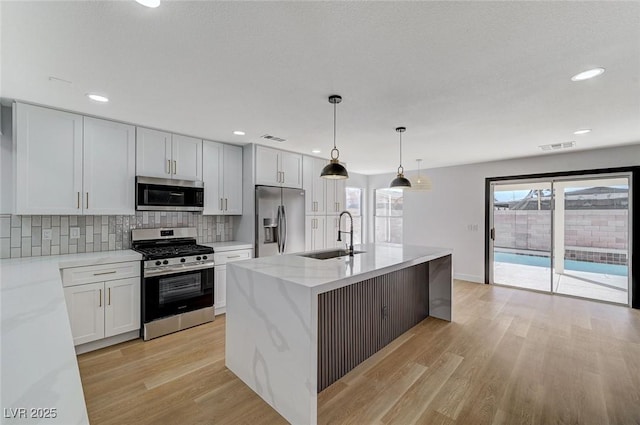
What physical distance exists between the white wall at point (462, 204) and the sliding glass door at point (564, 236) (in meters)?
0.22

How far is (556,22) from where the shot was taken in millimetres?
1496

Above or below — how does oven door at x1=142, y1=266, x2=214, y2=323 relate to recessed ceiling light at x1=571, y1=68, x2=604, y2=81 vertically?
below

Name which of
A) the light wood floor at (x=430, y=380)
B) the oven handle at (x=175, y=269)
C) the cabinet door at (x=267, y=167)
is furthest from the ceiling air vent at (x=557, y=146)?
the oven handle at (x=175, y=269)

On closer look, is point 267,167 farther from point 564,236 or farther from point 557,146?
point 564,236

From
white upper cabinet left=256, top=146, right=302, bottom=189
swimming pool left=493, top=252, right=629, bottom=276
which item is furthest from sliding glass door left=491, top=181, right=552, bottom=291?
white upper cabinet left=256, top=146, right=302, bottom=189

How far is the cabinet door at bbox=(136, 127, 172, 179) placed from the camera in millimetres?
3395

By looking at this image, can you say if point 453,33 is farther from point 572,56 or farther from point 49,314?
point 49,314

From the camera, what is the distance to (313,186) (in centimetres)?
516

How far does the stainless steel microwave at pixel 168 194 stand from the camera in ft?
11.1

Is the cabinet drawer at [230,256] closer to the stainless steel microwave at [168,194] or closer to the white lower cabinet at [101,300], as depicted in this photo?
the stainless steel microwave at [168,194]

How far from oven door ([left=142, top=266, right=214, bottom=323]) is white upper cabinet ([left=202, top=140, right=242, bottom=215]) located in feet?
3.13

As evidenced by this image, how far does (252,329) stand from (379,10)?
2270 millimetres

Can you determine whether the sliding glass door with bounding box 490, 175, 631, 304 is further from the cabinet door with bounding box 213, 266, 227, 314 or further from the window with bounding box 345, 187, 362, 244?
the cabinet door with bounding box 213, 266, 227, 314

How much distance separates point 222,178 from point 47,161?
186 centimetres
